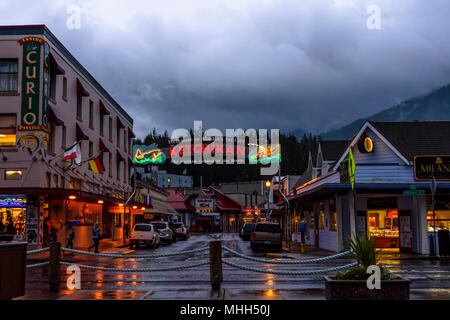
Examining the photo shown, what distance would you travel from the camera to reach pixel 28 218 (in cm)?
3070

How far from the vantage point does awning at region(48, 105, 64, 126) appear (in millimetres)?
32316

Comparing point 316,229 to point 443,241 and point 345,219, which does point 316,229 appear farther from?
point 443,241

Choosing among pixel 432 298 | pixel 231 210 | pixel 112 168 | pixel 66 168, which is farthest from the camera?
pixel 231 210

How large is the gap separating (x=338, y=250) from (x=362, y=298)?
2274 cm

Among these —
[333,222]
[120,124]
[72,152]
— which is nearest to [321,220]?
[333,222]

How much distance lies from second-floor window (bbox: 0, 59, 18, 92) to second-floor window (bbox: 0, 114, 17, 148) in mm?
1762

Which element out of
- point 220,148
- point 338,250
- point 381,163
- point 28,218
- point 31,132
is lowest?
point 338,250

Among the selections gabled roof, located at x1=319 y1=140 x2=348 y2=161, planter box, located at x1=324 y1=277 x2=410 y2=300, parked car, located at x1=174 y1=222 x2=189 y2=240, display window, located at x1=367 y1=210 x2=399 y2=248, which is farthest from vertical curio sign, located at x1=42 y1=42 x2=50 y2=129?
planter box, located at x1=324 y1=277 x2=410 y2=300

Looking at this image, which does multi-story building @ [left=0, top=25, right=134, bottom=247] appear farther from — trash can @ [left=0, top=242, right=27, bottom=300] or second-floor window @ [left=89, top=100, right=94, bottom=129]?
trash can @ [left=0, top=242, right=27, bottom=300]

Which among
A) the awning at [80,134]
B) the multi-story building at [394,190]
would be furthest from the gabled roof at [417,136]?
the awning at [80,134]

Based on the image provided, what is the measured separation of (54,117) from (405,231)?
2314cm

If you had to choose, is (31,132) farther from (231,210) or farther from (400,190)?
(231,210)

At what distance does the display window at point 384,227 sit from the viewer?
30906 millimetres
